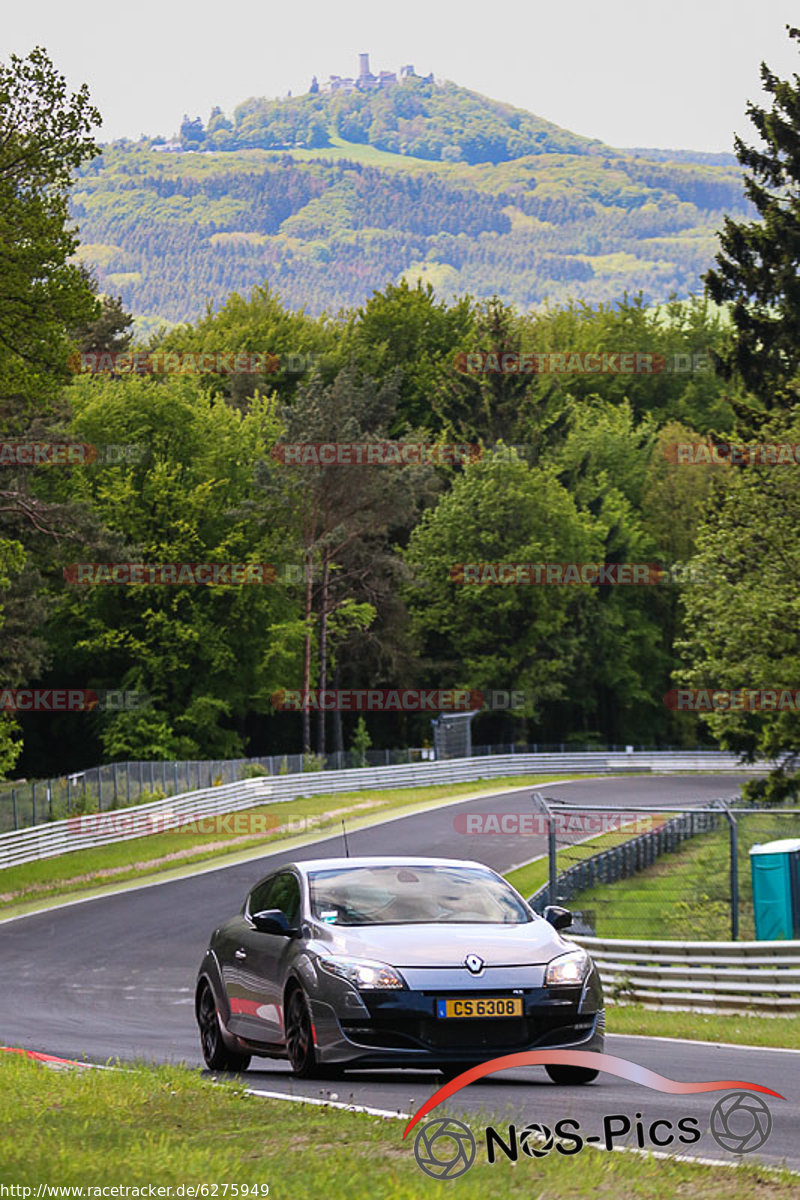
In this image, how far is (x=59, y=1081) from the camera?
1046cm

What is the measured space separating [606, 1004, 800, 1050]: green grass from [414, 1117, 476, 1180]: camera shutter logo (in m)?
6.95

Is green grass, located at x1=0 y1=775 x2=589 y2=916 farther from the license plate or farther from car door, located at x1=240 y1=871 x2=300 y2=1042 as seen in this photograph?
the license plate

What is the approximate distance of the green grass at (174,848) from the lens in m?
39.8

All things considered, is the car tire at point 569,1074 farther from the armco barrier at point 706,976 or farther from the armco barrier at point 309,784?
the armco barrier at point 309,784

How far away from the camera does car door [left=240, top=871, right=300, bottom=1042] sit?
35.6 ft

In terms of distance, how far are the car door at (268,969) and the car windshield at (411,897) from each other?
25cm

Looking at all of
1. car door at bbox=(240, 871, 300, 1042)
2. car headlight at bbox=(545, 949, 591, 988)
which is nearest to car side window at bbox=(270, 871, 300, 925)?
car door at bbox=(240, 871, 300, 1042)

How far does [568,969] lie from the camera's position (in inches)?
404

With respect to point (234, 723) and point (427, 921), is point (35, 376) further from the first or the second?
point (234, 723)

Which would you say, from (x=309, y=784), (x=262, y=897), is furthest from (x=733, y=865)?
(x=309, y=784)
